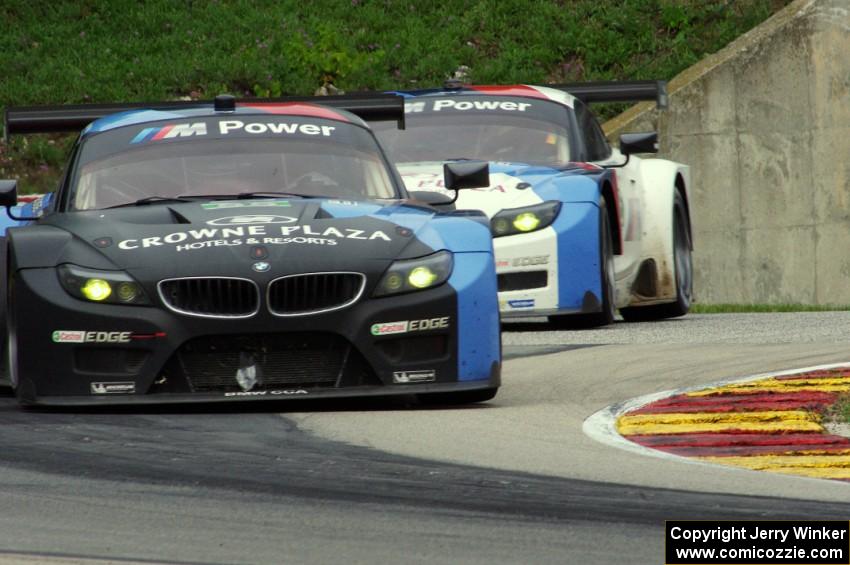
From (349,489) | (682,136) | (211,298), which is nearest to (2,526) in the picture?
(349,489)

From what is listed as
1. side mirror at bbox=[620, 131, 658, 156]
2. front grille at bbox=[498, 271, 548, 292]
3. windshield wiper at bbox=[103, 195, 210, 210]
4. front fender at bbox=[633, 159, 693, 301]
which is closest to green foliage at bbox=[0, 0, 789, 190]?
front fender at bbox=[633, 159, 693, 301]

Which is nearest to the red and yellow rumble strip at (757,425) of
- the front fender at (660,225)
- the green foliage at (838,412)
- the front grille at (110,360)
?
the green foliage at (838,412)

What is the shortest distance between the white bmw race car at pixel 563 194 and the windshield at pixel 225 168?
1.90 metres

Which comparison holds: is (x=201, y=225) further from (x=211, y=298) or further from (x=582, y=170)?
(x=582, y=170)

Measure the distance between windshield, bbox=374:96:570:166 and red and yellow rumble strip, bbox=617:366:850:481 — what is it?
13.7ft

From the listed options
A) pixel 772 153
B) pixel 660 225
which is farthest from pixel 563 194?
pixel 772 153

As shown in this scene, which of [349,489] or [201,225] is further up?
[201,225]

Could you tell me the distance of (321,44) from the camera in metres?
22.5

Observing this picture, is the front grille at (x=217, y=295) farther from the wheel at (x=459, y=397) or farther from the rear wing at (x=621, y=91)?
the rear wing at (x=621, y=91)

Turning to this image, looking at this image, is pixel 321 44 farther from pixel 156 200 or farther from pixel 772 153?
pixel 156 200

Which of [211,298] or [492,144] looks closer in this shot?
[211,298]

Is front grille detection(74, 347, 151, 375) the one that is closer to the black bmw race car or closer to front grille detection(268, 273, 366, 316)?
the black bmw race car

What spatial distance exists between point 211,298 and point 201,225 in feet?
1.55

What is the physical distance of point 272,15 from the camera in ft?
77.7
